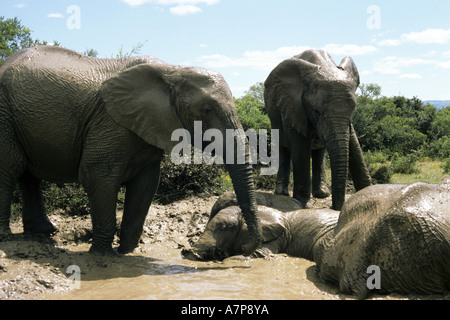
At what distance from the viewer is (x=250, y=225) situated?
5.82 metres

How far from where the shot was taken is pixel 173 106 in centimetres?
625

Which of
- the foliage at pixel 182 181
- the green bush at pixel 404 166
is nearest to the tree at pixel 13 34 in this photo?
the foliage at pixel 182 181

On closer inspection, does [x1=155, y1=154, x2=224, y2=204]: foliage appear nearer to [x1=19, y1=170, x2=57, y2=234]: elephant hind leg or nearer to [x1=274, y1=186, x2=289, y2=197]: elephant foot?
[x1=274, y1=186, x2=289, y2=197]: elephant foot

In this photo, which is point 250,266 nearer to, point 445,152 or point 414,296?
point 414,296

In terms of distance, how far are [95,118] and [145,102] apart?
0.64 meters

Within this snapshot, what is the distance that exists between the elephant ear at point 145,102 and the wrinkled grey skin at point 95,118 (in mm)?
11

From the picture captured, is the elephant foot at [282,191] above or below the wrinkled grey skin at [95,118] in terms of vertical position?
below

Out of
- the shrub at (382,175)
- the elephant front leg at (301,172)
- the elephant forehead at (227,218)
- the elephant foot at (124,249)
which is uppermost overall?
the elephant front leg at (301,172)

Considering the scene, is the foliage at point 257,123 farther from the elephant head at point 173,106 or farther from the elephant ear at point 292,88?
the elephant head at point 173,106

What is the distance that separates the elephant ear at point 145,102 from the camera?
6.25m

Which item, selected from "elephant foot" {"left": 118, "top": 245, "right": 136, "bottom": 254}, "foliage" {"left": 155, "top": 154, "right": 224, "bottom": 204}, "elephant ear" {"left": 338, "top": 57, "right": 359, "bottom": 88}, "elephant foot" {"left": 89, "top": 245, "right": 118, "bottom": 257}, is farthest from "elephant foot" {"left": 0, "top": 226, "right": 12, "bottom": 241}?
"elephant ear" {"left": 338, "top": 57, "right": 359, "bottom": 88}

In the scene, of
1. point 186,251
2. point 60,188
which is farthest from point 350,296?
point 60,188

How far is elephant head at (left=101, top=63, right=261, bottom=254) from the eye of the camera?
5.77 m

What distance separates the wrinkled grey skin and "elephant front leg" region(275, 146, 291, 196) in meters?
3.41
